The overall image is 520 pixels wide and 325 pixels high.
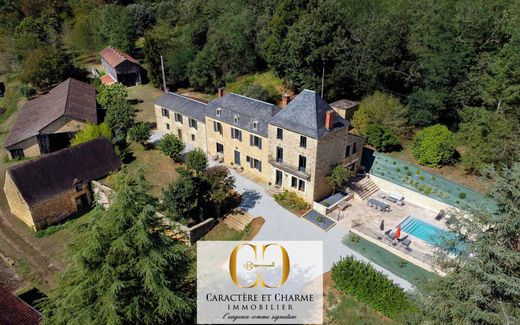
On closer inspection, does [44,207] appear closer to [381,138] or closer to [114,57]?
[381,138]

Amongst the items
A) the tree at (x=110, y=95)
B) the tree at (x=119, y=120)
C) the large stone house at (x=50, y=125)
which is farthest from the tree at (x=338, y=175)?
the tree at (x=110, y=95)

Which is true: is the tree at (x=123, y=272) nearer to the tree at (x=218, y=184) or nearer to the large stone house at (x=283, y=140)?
the tree at (x=218, y=184)

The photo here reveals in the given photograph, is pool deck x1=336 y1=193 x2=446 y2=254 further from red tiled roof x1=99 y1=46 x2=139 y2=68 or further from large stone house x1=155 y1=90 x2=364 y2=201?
red tiled roof x1=99 y1=46 x2=139 y2=68

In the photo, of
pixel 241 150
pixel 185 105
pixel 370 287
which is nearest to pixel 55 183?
pixel 185 105

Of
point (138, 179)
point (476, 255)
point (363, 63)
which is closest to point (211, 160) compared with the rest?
point (363, 63)

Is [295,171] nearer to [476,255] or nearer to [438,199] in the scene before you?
[438,199]

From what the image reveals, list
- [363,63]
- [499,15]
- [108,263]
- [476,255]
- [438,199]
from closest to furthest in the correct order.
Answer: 1. [476,255]
2. [108,263]
3. [438,199]
4. [499,15]
5. [363,63]

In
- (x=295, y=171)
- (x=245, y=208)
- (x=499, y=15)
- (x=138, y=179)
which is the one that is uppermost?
(x=499, y=15)
